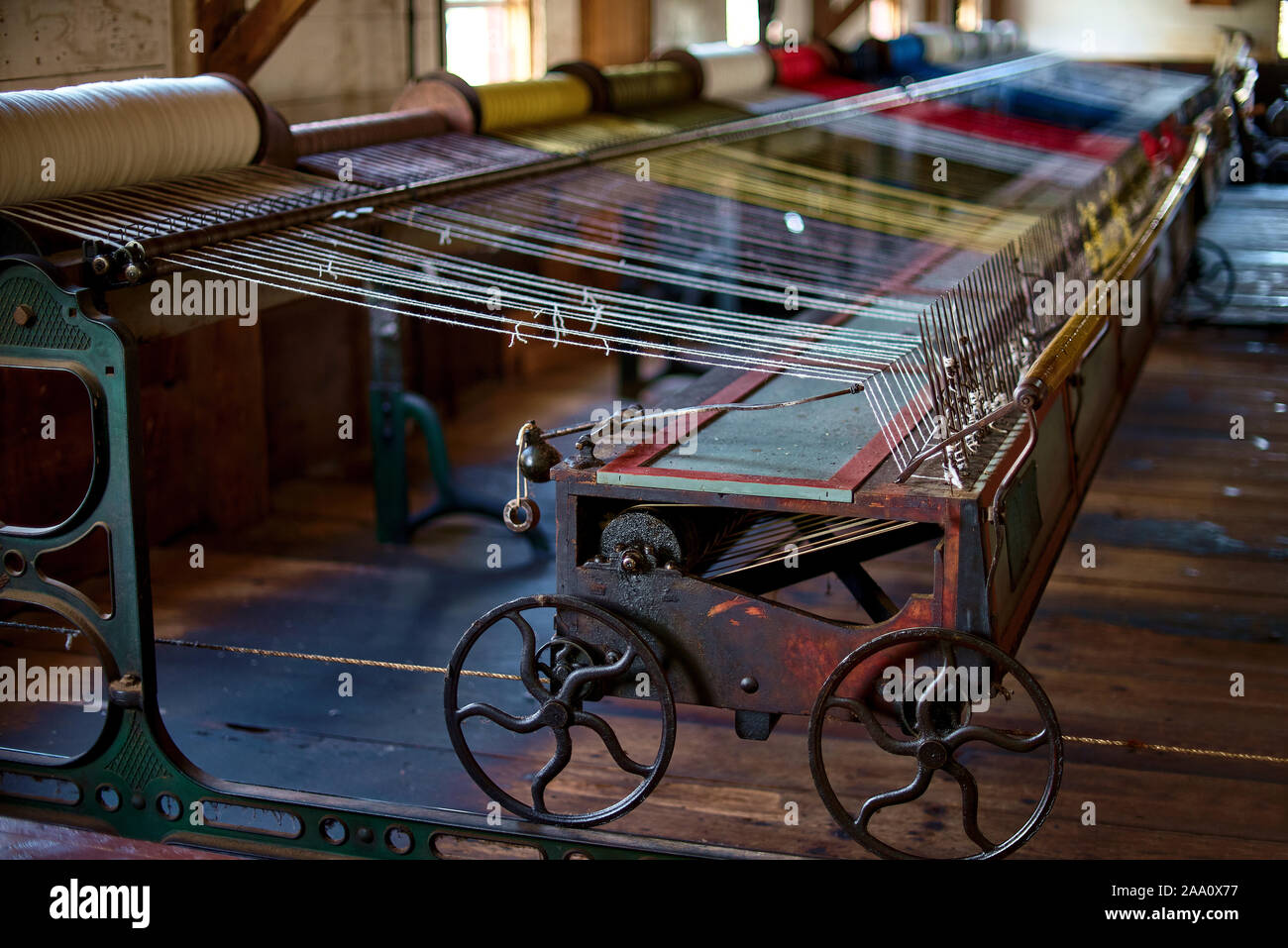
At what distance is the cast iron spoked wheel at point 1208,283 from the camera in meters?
8.13

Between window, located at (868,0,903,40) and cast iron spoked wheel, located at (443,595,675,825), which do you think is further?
window, located at (868,0,903,40)

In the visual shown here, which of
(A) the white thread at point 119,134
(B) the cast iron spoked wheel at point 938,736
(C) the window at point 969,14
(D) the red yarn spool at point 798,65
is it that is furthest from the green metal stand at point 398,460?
(C) the window at point 969,14

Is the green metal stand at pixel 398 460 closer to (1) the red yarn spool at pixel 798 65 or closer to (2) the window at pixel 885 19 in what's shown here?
(1) the red yarn spool at pixel 798 65

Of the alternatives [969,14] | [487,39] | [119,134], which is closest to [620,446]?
[119,134]

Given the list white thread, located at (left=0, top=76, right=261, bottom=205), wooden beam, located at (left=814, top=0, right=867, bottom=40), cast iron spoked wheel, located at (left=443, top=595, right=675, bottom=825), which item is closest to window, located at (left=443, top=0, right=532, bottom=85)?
white thread, located at (left=0, top=76, right=261, bottom=205)

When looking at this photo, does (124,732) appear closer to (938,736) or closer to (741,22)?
(938,736)

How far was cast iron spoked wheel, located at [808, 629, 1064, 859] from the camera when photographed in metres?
2.37

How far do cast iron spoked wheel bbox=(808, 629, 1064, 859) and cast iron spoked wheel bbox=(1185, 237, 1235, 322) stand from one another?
5.99 metres

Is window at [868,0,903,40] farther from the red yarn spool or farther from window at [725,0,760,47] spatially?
the red yarn spool

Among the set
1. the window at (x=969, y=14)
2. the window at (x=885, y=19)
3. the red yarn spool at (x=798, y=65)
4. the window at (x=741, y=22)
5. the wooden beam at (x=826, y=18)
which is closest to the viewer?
the red yarn spool at (x=798, y=65)

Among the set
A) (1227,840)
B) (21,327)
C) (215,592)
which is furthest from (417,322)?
(1227,840)

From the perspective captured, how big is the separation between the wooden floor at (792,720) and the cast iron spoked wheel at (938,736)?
517 mm

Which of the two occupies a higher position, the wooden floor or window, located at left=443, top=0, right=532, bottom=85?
window, located at left=443, top=0, right=532, bottom=85

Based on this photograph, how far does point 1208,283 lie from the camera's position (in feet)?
29.6
